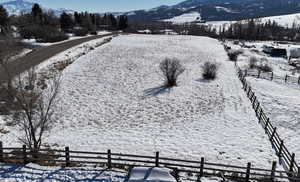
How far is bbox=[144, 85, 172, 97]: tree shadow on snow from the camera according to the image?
84.0 feet

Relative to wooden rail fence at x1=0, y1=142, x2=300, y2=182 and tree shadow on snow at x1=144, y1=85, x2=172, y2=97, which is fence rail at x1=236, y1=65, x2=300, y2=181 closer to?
wooden rail fence at x1=0, y1=142, x2=300, y2=182

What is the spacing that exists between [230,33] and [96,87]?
11593 centimetres

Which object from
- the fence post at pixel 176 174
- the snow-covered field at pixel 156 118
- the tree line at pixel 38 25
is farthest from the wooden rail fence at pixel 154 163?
the tree line at pixel 38 25

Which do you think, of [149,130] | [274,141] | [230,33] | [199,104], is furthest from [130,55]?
[230,33]

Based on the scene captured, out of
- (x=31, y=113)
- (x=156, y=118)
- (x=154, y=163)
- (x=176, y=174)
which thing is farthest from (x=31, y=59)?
(x=176, y=174)

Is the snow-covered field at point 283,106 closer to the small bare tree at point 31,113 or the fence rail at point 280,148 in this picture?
the fence rail at point 280,148

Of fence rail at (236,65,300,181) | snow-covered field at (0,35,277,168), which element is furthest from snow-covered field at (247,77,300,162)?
snow-covered field at (0,35,277,168)

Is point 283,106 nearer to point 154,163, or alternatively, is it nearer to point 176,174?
point 176,174

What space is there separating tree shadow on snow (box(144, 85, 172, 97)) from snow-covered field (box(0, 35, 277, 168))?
108mm

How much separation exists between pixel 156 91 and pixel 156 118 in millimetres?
6687

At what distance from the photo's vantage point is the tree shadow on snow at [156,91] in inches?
1008

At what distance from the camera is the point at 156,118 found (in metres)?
20.1

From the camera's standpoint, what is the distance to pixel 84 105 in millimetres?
22484

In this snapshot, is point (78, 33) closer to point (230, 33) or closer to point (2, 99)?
point (2, 99)
